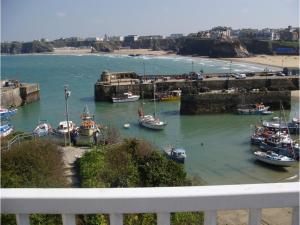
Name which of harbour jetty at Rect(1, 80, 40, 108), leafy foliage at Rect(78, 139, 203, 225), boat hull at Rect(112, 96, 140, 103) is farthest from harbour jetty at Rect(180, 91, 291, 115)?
leafy foliage at Rect(78, 139, 203, 225)

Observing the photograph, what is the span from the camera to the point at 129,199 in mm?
1253

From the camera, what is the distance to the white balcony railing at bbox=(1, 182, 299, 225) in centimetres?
126

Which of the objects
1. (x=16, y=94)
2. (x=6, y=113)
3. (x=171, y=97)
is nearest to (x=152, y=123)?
(x=171, y=97)

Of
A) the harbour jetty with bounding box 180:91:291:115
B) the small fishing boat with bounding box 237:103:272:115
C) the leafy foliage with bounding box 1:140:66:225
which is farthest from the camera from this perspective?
the harbour jetty with bounding box 180:91:291:115

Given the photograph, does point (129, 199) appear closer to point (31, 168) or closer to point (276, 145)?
point (31, 168)

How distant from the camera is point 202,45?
99.1m

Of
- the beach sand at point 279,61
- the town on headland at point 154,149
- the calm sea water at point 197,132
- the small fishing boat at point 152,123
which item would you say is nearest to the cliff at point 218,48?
the beach sand at point 279,61

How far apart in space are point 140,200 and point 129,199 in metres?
0.03

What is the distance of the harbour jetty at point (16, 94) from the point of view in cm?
3409

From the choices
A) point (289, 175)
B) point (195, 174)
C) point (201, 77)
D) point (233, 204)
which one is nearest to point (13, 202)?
point (233, 204)

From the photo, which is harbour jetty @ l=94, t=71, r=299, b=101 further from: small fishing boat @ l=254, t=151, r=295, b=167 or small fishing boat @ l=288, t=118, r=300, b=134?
small fishing boat @ l=254, t=151, r=295, b=167

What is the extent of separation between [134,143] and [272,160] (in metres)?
7.22

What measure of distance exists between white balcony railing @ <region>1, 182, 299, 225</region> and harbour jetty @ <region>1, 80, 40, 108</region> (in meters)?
33.0

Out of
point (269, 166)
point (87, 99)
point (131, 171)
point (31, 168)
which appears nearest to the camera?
point (31, 168)
